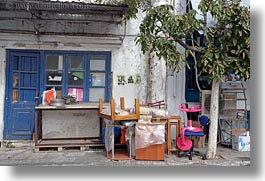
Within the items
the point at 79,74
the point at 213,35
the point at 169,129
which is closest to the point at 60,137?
the point at 79,74

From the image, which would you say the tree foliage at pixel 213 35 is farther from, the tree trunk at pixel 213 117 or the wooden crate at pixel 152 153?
the wooden crate at pixel 152 153

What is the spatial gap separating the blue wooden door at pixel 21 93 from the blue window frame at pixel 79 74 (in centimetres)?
23

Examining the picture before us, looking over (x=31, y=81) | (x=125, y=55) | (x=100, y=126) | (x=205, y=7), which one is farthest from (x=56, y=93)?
(x=205, y=7)

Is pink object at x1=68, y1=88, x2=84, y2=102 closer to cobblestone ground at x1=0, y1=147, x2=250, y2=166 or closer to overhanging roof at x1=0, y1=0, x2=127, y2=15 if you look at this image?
cobblestone ground at x1=0, y1=147, x2=250, y2=166

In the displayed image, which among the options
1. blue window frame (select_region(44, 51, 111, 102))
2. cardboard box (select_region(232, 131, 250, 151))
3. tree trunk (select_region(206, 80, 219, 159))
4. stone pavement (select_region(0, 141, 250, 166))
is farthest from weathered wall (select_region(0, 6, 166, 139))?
cardboard box (select_region(232, 131, 250, 151))

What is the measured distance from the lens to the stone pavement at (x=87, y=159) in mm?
4520

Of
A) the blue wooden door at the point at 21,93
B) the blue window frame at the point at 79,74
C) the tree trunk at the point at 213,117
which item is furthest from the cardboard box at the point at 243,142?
the blue wooden door at the point at 21,93

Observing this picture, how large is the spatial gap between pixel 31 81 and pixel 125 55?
1784 mm

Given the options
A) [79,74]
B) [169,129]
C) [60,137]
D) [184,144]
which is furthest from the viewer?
[79,74]

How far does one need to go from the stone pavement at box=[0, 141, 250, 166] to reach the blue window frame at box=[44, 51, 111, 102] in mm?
1143

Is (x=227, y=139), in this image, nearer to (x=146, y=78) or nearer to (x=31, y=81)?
(x=146, y=78)

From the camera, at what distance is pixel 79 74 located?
5.88 m

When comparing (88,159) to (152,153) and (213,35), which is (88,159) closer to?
(152,153)

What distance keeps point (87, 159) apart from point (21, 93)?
192 centimetres
